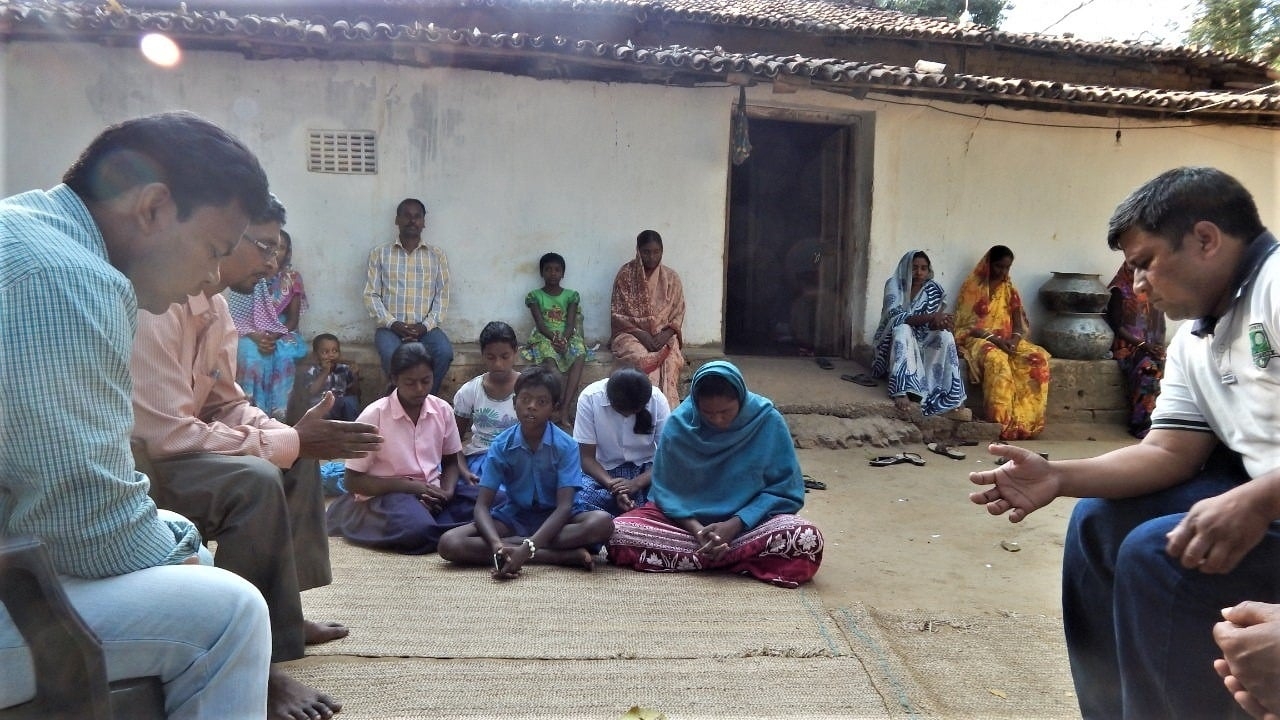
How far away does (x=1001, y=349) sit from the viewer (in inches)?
297

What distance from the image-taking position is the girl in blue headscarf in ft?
11.8

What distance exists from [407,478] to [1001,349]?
18.7ft

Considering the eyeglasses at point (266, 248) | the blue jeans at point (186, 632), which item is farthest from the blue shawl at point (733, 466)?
the blue jeans at point (186, 632)

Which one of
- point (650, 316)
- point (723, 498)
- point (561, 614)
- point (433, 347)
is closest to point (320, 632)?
point (561, 614)

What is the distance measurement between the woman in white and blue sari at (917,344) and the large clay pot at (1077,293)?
1.12 meters

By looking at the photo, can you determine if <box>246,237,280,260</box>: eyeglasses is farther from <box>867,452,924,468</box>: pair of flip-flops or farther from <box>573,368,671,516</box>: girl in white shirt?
<box>867,452,924,468</box>: pair of flip-flops

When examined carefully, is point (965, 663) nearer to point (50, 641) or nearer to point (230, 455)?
point (230, 455)

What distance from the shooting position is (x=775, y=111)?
25.4 ft

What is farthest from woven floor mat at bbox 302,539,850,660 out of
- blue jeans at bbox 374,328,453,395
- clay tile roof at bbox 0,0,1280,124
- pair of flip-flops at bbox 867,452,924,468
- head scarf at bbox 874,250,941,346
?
head scarf at bbox 874,250,941,346

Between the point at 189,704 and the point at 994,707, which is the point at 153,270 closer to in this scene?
the point at 189,704

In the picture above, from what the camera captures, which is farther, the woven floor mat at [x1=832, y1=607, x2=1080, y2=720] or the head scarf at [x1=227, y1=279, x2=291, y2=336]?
the head scarf at [x1=227, y1=279, x2=291, y2=336]

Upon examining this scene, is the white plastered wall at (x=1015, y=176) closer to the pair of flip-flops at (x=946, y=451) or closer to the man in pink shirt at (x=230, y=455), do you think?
the pair of flip-flops at (x=946, y=451)

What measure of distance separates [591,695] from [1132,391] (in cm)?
725

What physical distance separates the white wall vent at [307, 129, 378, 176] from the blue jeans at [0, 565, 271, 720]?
237 inches
